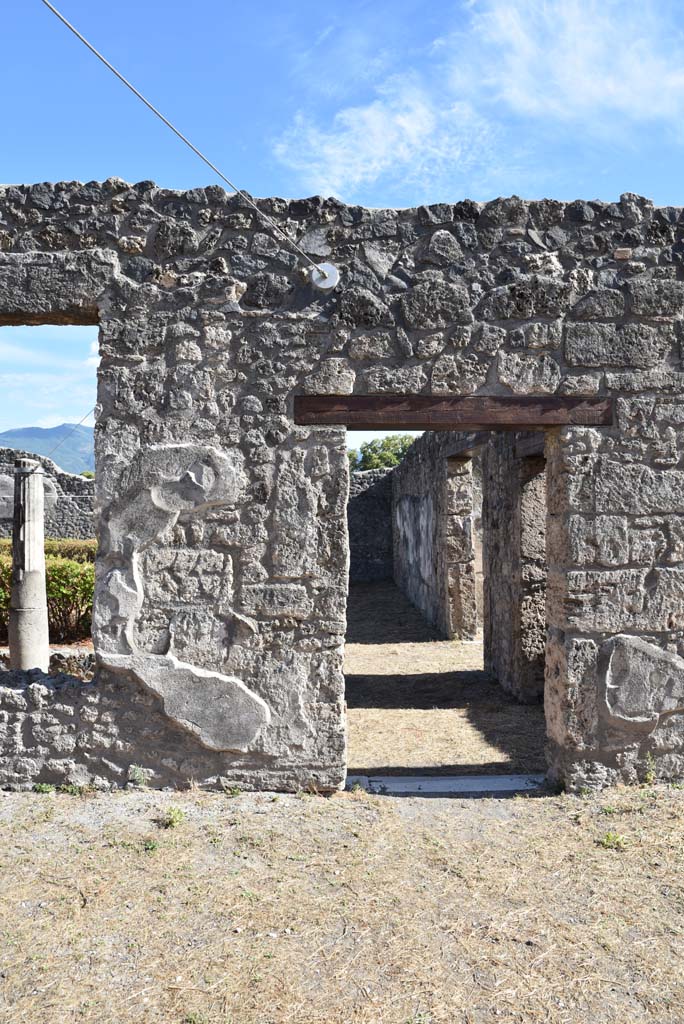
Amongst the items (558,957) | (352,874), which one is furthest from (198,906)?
(558,957)

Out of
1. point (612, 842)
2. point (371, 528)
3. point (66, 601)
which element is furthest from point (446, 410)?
point (371, 528)

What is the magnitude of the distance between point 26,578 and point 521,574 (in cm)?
452

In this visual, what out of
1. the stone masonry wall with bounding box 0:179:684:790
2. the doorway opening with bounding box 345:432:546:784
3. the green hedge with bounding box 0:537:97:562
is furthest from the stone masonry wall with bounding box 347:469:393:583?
the stone masonry wall with bounding box 0:179:684:790

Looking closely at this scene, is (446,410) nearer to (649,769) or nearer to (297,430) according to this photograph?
(297,430)

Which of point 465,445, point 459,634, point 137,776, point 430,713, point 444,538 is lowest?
point 430,713

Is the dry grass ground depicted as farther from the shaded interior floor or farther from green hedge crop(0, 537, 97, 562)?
green hedge crop(0, 537, 97, 562)

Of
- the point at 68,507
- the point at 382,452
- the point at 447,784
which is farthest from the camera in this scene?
the point at 382,452

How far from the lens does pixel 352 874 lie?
3.37m

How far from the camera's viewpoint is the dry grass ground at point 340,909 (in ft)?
8.34

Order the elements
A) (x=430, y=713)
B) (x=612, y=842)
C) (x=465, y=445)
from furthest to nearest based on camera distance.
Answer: (x=465, y=445) → (x=430, y=713) → (x=612, y=842)

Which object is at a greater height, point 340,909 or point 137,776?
point 137,776

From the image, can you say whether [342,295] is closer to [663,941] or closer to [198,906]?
[198,906]

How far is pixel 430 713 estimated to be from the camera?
21.5ft

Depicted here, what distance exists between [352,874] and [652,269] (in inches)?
134
